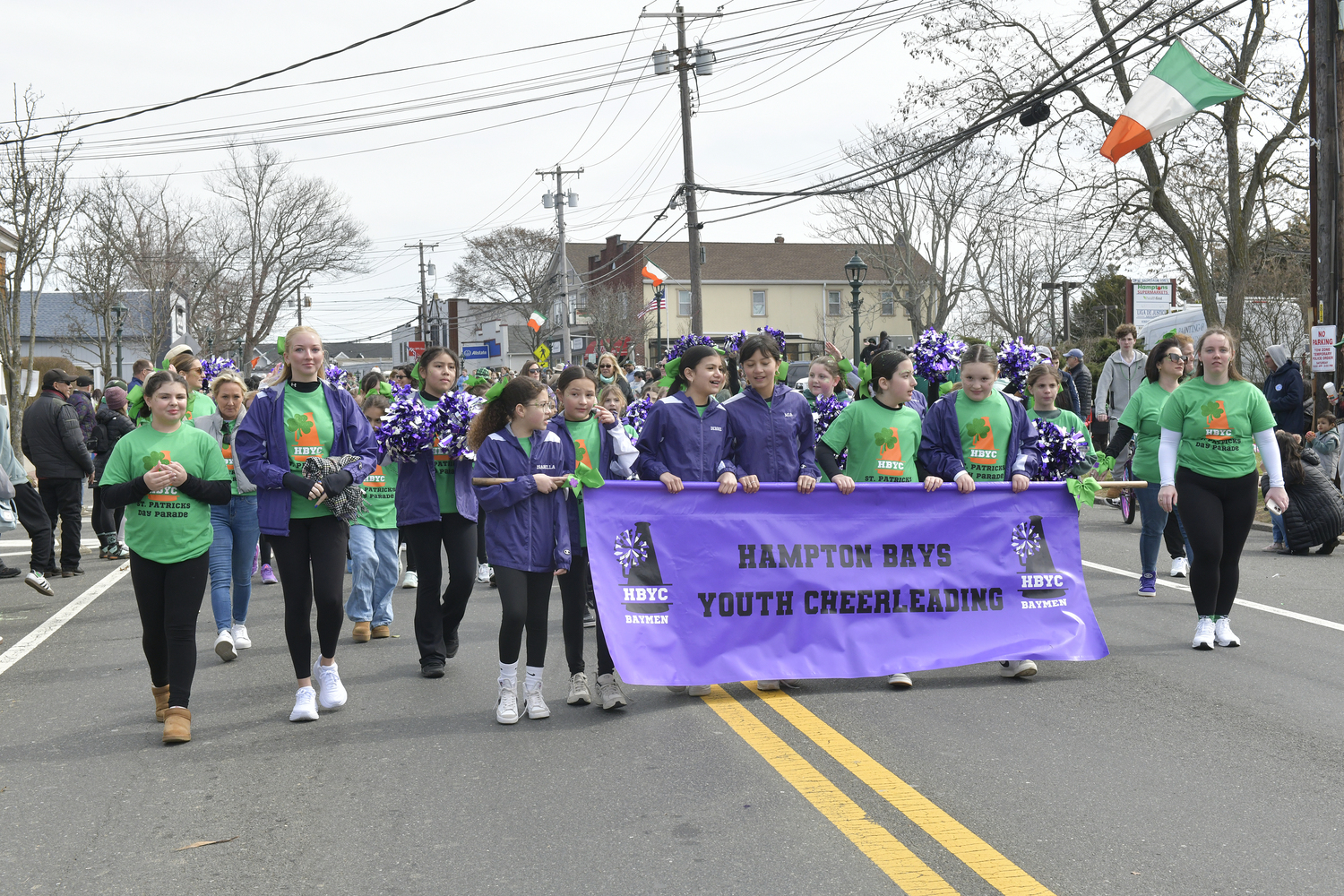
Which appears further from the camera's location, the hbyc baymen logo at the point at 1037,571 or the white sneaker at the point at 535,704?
the hbyc baymen logo at the point at 1037,571

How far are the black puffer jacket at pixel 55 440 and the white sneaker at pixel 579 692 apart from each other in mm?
8015

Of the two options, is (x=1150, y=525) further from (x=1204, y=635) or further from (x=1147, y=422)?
(x=1204, y=635)

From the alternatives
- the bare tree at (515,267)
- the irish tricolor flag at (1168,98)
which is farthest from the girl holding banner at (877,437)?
the bare tree at (515,267)

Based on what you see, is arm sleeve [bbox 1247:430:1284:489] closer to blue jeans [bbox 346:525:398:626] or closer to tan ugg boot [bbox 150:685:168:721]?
blue jeans [bbox 346:525:398:626]

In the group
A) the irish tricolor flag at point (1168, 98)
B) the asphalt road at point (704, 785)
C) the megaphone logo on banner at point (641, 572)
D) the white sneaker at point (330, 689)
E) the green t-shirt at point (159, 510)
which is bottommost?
the asphalt road at point (704, 785)

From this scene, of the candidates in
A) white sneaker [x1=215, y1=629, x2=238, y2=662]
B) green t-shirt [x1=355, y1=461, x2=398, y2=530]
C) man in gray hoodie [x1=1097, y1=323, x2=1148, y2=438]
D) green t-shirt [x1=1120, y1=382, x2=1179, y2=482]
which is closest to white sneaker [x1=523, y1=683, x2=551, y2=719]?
white sneaker [x1=215, y1=629, x2=238, y2=662]

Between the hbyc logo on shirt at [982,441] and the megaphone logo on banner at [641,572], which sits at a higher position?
the hbyc logo on shirt at [982,441]

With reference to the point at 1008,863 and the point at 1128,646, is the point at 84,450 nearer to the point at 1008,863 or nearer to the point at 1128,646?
the point at 1128,646

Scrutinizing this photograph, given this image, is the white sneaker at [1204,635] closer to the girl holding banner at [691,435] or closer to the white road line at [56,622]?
the girl holding banner at [691,435]

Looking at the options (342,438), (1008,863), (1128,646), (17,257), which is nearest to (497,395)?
(342,438)

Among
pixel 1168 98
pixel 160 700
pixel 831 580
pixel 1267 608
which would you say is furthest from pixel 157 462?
pixel 1168 98

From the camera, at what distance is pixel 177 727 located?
19.2ft

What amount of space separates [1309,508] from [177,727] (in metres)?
10.4

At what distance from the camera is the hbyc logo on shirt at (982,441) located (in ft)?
23.5
